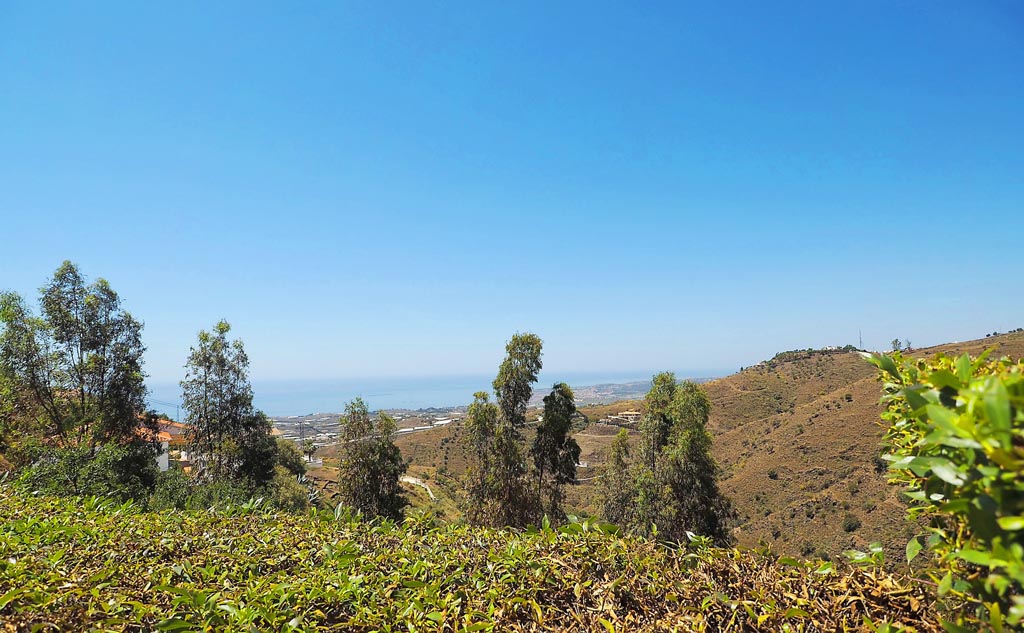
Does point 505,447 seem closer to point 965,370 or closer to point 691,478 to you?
point 691,478

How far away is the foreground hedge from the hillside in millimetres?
9306

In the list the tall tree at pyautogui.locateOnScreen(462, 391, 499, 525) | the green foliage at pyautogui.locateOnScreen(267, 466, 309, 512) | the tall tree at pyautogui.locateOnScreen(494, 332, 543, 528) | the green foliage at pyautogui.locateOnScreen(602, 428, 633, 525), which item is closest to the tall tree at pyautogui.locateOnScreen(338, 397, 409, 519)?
the tall tree at pyautogui.locateOnScreen(462, 391, 499, 525)

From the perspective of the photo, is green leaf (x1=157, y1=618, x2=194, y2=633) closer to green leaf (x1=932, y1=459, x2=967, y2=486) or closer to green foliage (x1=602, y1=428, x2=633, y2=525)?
green leaf (x1=932, y1=459, x2=967, y2=486)

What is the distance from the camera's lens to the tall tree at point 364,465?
15.0 m

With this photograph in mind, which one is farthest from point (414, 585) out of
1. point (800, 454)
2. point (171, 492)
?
point (800, 454)

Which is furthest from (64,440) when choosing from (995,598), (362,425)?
(995,598)

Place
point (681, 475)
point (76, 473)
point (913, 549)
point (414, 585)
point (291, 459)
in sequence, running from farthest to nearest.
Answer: point (291, 459)
point (681, 475)
point (76, 473)
point (414, 585)
point (913, 549)

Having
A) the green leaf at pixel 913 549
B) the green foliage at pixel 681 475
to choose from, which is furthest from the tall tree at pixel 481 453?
the green leaf at pixel 913 549

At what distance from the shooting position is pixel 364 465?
1509 cm

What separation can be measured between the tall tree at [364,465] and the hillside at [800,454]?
915 cm

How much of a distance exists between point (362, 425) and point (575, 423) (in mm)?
6875

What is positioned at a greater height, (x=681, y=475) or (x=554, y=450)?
(x=554, y=450)

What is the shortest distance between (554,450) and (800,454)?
30.9m

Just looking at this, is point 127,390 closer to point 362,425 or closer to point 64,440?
point 64,440
